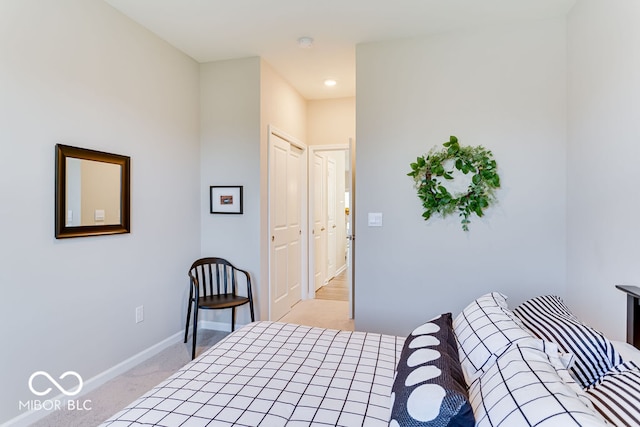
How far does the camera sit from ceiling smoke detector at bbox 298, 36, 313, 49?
294cm

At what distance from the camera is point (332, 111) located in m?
4.54

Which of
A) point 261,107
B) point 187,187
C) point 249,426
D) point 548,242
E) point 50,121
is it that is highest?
point 261,107

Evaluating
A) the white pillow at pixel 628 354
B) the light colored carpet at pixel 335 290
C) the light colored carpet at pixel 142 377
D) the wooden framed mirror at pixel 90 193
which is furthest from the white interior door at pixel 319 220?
the white pillow at pixel 628 354

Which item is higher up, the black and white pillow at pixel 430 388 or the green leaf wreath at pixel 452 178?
the green leaf wreath at pixel 452 178

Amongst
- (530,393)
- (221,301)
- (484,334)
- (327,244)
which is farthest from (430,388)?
(327,244)

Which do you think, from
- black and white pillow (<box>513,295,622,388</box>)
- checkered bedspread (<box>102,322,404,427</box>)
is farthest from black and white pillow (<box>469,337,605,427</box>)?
checkered bedspread (<box>102,322,404,427</box>)

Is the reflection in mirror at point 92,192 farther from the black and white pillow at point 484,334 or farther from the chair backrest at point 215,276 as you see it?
the black and white pillow at point 484,334

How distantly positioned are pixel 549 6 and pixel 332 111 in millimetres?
2569

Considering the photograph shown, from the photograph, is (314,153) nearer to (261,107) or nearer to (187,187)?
(261,107)

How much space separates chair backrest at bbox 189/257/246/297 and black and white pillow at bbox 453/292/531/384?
7.75 ft

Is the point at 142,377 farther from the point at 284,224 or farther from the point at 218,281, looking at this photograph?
the point at 284,224

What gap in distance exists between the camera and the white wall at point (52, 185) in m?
1.90

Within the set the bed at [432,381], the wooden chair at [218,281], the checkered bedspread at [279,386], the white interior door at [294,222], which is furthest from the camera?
the white interior door at [294,222]

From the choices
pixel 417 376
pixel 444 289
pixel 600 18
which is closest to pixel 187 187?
Result: pixel 444 289
